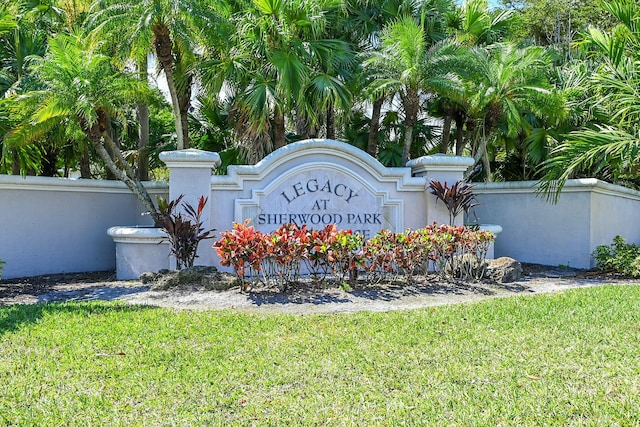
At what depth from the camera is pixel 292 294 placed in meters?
7.64

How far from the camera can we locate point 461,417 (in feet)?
11.5

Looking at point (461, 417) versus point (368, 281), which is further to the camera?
point (368, 281)

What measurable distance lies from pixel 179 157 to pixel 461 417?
711 centimetres

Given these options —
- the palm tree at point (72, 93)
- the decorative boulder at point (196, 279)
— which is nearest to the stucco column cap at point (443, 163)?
the decorative boulder at point (196, 279)

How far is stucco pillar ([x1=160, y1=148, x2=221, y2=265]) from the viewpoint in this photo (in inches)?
367

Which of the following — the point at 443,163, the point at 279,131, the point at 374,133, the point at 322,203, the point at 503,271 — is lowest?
the point at 503,271

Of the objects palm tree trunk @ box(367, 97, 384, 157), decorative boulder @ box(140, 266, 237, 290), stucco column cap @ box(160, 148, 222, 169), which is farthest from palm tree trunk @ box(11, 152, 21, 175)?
palm tree trunk @ box(367, 97, 384, 157)

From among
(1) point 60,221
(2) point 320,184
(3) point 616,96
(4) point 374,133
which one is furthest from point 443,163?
(1) point 60,221

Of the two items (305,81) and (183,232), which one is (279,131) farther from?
(183,232)

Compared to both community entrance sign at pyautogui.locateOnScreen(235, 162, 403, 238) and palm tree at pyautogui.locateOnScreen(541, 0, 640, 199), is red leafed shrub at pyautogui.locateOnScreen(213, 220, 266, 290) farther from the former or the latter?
palm tree at pyautogui.locateOnScreen(541, 0, 640, 199)

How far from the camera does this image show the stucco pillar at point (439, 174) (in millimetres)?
10453

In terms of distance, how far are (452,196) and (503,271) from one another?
1919 millimetres

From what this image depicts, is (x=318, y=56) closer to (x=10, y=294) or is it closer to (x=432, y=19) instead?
(x=432, y=19)

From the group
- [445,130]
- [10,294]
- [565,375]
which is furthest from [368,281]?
[445,130]
